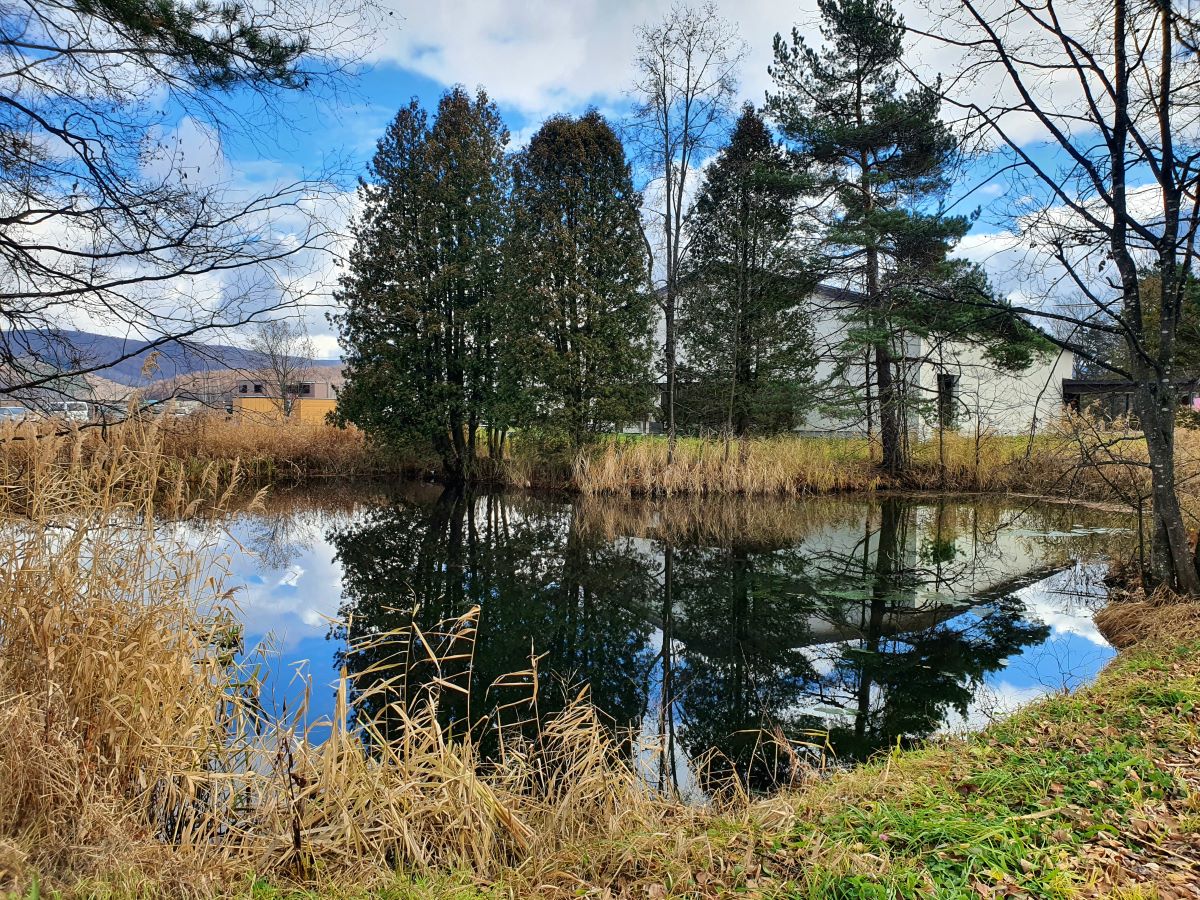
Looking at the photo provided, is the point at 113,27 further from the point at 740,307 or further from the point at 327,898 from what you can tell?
the point at 740,307

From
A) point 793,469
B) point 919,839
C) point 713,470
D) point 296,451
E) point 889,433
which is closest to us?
point 919,839

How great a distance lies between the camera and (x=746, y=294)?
1638cm

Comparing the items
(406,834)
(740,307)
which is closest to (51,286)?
(406,834)

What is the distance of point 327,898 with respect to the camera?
1.98m

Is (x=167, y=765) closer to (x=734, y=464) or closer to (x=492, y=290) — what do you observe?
(x=734, y=464)

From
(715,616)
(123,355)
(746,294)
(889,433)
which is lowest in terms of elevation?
(715,616)

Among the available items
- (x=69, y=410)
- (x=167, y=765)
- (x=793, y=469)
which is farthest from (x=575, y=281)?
(x=167, y=765)

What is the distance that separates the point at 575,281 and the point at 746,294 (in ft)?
15.1

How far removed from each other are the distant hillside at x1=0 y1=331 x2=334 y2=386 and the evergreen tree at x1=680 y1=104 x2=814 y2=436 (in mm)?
13739

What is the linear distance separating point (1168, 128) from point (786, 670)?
5047 mm

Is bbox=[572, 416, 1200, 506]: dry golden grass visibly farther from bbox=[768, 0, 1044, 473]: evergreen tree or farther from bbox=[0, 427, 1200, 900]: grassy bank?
bbox=[0, 427, 1200, 900]: grassy bank

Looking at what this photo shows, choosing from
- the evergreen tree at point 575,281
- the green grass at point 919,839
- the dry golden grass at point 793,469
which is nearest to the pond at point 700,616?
the green grass at point 919,839

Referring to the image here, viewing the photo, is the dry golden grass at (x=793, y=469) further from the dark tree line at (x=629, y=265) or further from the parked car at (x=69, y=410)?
the parked car at (x=69, y=410)

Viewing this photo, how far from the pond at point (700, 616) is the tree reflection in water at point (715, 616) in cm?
3
